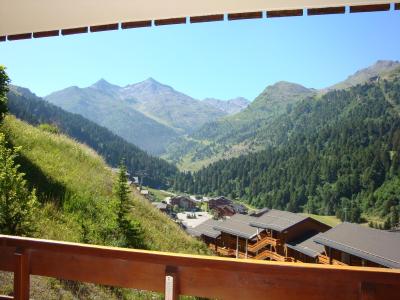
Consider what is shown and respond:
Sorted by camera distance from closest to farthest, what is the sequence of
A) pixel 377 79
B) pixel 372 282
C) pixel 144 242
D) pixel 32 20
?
pixel 372 282 < pixel 32 20 < pixel 144 242 < pixel 377 79

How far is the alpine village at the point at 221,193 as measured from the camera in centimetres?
588

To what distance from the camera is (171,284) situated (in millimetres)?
1399

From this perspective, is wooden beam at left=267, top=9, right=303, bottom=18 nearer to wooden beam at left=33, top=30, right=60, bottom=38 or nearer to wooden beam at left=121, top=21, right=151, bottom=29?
wooden beam at left=121, top=21, right=151, bottom=29

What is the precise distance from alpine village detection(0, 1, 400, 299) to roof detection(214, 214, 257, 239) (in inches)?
5.3

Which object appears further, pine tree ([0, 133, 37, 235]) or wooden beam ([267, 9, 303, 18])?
pine tree ([0, 133, 37, 235])

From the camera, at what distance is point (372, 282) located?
1.22 m

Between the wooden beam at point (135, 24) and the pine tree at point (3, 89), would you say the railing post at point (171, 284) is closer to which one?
the wooden beam at point (135, 24)

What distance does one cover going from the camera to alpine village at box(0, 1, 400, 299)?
588 cm

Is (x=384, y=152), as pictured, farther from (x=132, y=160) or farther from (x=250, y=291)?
(x=250, y=291)

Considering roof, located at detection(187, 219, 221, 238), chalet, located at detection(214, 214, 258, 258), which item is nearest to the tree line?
roof, located at detection(187, 219, 221, 238)

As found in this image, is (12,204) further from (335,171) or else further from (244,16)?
(335,171)

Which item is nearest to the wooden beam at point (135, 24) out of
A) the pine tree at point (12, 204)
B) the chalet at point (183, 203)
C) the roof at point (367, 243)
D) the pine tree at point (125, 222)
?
the pine tree at point (12, 204)

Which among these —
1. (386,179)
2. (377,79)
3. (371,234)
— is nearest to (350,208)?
(386,179)

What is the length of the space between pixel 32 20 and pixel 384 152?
333 ft
